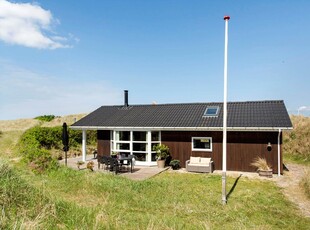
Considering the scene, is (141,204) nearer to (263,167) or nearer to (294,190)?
(294,190)

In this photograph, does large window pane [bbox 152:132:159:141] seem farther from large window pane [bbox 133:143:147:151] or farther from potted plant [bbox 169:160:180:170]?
potted plant [bbox 169:160:180:170]

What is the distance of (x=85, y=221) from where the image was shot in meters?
5.87

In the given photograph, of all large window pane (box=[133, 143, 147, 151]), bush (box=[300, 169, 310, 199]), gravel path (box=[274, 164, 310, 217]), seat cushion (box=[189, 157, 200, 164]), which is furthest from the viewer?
large window pane (box=[133, 143, 147, 151])

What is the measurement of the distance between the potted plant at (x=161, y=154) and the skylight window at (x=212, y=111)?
356cm

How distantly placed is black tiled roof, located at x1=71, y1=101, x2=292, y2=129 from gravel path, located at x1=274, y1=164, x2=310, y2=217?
113 inches

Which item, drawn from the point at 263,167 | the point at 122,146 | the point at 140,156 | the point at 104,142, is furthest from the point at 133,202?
the point at 104,142

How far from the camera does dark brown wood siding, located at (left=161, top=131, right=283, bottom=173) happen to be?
14906 millimetres

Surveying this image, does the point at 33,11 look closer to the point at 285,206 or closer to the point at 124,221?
the point at 124,221

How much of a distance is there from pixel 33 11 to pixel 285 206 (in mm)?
13280

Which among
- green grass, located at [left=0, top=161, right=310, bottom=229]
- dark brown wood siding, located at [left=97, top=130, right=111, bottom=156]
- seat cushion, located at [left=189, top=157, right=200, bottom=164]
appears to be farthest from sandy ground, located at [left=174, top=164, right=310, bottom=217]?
dark brown wood siding, located at [left=97, top=130, right=111, bottom=156]

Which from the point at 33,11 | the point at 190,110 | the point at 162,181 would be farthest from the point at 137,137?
the point at 33,11

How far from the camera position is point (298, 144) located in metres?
22.7

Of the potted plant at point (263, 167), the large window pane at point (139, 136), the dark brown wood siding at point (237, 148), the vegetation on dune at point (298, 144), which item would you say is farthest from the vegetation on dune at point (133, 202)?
the vegetation on dune at point (298, 144)

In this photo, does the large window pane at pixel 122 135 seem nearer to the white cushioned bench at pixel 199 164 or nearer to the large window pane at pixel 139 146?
the large window pane at pixel 139 146
